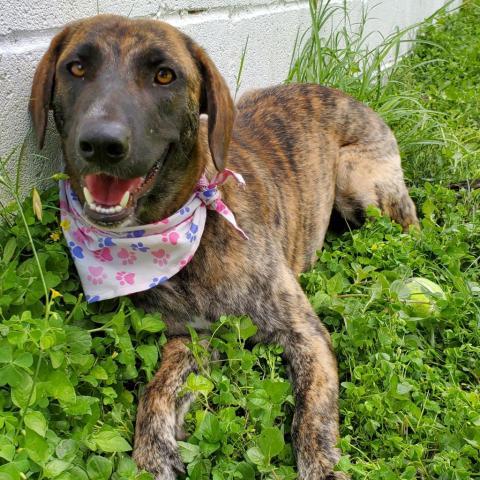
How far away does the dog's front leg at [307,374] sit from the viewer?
2.65m

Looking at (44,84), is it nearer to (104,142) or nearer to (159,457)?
(104,142)

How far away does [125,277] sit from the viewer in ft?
9.43

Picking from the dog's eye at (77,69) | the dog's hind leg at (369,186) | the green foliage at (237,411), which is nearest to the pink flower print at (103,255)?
the green foliage at (237,411)

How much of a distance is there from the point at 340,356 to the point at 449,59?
557 cm

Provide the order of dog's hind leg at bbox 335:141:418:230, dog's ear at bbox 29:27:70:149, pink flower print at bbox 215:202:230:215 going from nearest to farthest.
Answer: dog's ear at bbox 29:27:70:149, pink flower print at bbox 215:202:230:215, dog's hind leg at bbox 335:141:418:230

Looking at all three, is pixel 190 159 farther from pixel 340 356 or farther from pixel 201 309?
pixel 340 356

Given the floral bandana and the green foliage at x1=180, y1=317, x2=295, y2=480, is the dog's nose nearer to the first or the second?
the floral bandana

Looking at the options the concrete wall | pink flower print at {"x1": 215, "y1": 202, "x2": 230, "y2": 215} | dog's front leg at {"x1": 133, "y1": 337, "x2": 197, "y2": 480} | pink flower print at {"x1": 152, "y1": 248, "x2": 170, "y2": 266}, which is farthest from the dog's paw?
the concrete wall

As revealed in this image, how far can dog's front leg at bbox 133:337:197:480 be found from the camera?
8.52 feet

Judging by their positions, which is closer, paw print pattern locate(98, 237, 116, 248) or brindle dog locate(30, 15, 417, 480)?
brindle dog locate(30, 15, 417, 480)

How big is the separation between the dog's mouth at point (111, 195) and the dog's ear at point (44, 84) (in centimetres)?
35

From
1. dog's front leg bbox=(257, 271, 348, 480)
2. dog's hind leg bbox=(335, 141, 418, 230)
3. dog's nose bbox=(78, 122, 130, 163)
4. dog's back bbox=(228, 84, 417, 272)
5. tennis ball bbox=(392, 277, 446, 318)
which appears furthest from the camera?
dog's hind leg bbox=(335, 141, 418, 230)

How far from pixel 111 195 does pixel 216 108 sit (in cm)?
61

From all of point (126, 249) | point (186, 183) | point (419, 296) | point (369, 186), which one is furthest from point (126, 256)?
point (369, 186)
